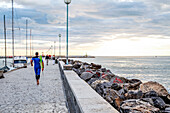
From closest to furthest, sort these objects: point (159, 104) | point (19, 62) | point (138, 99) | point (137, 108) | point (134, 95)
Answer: point (137, 108) < point (138, 99) < point (159, 104) < point (134, 95) < point (19, 62)

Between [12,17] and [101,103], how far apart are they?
98.5 feet

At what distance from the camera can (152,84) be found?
757cm

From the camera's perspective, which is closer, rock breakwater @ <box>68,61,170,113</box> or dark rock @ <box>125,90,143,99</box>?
rock breakwater @ <box>68,61,170,113</box>

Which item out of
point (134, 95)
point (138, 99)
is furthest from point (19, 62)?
point (138, 99)

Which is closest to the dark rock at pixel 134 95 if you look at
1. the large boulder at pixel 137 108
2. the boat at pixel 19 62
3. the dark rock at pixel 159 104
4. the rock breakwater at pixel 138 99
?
the rock breakwater at pixel 138 99

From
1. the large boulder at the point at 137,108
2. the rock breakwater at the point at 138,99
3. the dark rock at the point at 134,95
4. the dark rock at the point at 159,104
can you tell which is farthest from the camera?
the dark rock at the point at 134,95

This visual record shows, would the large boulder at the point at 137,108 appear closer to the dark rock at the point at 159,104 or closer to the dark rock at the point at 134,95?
the dark rock at the point at 159,104

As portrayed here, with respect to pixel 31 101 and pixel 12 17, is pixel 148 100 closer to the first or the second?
pixel 31 101

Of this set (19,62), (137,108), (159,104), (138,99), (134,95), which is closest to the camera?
(137,108)

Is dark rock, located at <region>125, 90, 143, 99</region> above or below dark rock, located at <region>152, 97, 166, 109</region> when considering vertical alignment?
above

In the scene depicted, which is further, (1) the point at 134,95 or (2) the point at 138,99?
(1) the point at 134,95

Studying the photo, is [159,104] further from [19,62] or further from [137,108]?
[19,62]

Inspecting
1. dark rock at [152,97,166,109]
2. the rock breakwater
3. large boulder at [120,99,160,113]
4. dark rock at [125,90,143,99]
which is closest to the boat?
the rock breakwater

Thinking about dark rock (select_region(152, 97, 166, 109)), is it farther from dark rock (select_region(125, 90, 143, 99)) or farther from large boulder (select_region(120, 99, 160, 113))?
large boulder (select_region(120, 99, 160, 113))
